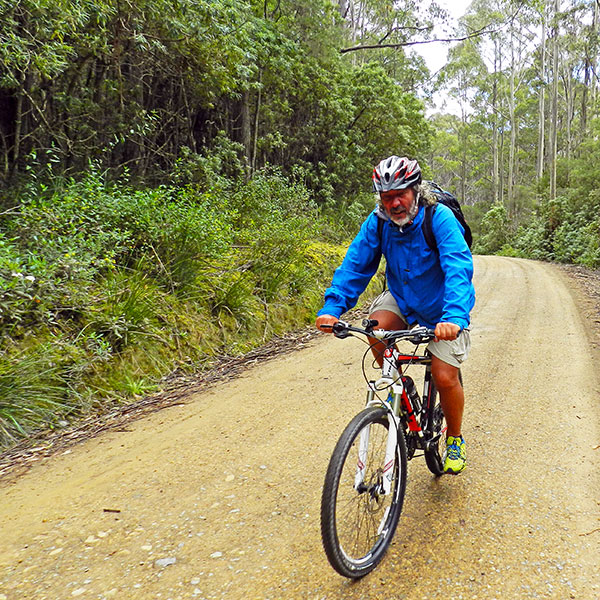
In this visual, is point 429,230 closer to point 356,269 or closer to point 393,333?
point 356,269

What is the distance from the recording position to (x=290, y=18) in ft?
39.5

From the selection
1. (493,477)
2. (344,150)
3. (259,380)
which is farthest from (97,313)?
(344,150)

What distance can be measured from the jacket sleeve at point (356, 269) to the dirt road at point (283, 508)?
133 centimetres

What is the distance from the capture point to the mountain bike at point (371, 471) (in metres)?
2.12

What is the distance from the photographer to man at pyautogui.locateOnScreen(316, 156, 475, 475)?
2568mm

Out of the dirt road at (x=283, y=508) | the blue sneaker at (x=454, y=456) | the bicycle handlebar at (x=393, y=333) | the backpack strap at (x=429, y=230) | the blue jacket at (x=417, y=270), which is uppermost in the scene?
the backpack strap at (x=429, y=230)

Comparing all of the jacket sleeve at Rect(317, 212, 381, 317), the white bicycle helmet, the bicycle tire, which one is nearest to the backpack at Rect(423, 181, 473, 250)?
the white bicycle helmet

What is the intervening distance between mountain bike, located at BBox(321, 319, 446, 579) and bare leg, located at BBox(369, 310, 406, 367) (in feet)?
0.73

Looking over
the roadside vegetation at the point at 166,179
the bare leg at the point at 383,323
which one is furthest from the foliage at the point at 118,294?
the bare leg at the point at 383,323

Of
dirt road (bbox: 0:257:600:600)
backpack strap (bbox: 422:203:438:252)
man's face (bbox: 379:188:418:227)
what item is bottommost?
dirt road (bbox: 0:257:600:600)

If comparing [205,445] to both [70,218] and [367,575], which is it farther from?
[70,218]

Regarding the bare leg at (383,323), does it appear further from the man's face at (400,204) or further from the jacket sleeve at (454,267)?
the man's face at (400,204)

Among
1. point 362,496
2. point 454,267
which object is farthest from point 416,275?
point 362,496

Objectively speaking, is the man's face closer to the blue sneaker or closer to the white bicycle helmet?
the white bicycle helmet
